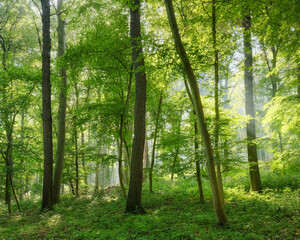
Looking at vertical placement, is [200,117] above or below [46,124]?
below

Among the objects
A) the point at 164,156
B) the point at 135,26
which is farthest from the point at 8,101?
the point at 164,156

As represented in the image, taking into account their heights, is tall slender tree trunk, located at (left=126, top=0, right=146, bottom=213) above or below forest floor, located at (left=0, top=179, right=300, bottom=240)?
above

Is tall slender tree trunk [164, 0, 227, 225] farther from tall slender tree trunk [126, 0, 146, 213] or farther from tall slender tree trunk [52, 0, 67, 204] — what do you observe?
tall slender tree trunk [52, 0, 67, 204]

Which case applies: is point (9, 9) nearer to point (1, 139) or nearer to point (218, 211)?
point (1, 139)

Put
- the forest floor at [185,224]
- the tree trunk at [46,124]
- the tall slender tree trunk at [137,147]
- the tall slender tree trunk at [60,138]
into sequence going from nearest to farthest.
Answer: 1. the forest floor at [185,224]
2. the tall slender tree trunk at [137,147]
3. the tree trunk at [46,124]
4. the tall slender tree trunk at [60,138]

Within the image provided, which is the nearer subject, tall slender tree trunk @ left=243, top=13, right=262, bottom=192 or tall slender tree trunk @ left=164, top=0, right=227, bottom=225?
tall slender tree trunk @ left=164, top=0, right=227, bottom=225

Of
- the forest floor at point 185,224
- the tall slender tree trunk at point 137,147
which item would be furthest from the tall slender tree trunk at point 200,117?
the tall slender tree trunk at point 137,147

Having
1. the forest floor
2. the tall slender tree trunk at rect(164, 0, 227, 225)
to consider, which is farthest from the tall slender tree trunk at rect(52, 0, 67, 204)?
the tall slender tree trunk at rect(164, 0, 227, 225)

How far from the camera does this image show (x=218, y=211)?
440cm

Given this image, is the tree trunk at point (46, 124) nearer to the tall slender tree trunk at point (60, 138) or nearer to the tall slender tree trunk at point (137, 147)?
the tall slender tree trunk at point (60, 138)

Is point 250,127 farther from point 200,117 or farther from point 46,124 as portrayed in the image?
point 46,124

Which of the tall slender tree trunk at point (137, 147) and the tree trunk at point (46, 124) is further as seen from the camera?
the tree trunk at point (46, 124)

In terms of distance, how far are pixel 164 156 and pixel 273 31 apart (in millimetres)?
5672

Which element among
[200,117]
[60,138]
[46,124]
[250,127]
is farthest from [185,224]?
[60,138]
